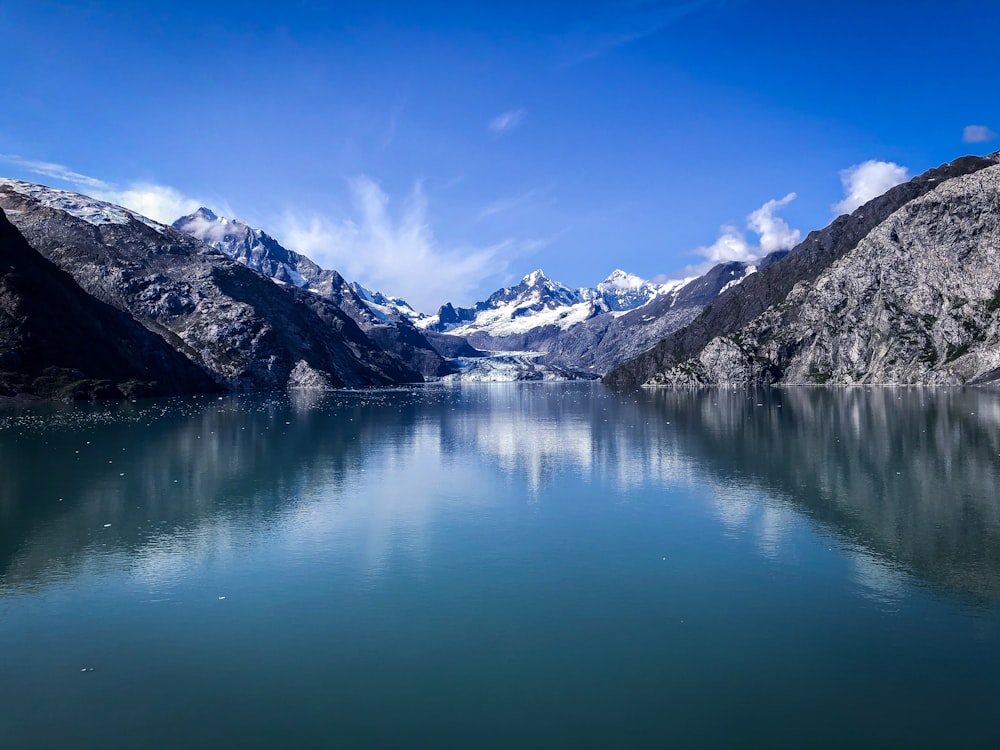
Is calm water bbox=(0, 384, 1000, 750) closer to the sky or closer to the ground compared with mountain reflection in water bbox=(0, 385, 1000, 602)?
closer to the ground

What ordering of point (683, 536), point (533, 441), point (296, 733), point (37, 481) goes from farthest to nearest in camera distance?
point (533, 441), point (37, 481), point (683, 536), point (296, 733)

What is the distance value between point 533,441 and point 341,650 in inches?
2876

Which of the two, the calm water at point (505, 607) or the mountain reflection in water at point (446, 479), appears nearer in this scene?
the calm water at point (505, 607)

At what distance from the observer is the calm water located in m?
20.0

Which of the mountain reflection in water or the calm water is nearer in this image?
the calm water

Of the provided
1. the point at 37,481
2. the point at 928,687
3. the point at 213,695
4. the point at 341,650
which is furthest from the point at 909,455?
the point at 37,481

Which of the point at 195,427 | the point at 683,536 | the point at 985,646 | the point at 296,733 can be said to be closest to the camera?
the point at 296,733

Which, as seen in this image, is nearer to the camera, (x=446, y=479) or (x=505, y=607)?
(x=505, y=607)

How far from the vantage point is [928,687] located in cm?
2138

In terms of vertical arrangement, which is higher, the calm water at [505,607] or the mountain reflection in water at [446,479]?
the mountain reflection in water at [446,479]

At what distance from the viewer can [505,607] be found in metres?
29.3

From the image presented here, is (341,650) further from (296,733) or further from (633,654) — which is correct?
(633,654)

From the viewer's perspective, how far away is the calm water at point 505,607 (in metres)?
20.0

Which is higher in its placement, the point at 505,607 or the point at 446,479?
the point at 446,479
